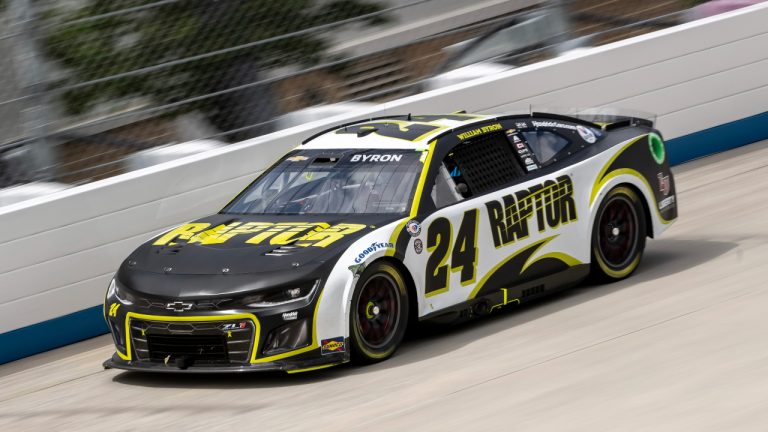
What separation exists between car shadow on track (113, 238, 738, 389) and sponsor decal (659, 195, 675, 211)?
447 mm

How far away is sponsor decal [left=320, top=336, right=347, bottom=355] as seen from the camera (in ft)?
24.0

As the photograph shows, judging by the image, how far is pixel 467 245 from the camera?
8148 mm

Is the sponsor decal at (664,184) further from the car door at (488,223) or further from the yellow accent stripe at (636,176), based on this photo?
the car door at (488,223)

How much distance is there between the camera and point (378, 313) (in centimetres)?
767

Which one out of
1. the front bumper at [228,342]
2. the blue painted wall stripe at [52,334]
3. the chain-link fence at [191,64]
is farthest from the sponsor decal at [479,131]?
the blue painted wall stripe at [52,334]

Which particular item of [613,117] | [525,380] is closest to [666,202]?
[613,117]

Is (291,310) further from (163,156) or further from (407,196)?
(163,156)

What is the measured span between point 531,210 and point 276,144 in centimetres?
320

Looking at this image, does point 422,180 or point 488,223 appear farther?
point 488,223

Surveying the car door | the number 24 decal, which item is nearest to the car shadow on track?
the car door

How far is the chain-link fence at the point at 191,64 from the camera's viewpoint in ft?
33.2

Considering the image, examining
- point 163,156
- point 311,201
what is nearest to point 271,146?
point 163,156

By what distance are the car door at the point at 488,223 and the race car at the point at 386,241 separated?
0.4 inches

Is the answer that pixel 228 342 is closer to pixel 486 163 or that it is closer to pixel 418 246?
pixel 418 246
